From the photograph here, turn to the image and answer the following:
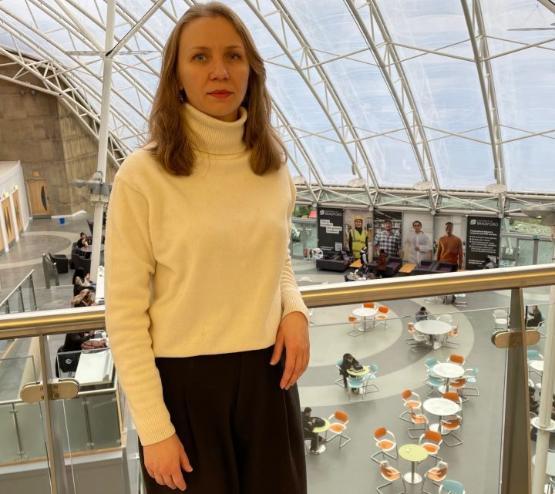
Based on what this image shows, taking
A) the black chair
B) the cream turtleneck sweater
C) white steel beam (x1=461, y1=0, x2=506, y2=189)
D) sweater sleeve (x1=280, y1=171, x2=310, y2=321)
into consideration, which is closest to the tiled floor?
sweater sleeve (x1=280, y1=171, x2=310, y2=321)

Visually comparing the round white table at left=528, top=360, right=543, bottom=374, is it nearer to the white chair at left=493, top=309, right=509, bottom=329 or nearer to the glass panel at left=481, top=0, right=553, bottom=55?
the white chair at left=493, top=309, right=509, bottom=329

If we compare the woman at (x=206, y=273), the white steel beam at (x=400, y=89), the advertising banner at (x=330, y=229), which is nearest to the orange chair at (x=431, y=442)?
the woman at (x=206, y=273)

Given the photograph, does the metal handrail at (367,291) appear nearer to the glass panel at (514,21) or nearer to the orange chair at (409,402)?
the orange chair at (409,402)

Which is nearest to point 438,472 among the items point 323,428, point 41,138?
point 323,428

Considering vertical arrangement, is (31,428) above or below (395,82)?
below

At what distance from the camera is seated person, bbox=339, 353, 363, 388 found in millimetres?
2908

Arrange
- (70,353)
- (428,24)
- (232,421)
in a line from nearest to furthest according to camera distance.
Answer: (232,421) → (70,353) → (428,24)

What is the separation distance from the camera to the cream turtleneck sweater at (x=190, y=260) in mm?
1897

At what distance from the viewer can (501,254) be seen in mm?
26297

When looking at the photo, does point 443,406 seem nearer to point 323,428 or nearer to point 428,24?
point 323,428

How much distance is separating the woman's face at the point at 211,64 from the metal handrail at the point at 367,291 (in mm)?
962

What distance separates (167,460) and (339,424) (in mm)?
1245

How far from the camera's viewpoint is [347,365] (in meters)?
2.97

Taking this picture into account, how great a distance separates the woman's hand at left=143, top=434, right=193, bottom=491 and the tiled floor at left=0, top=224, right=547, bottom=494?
610 millimetres
